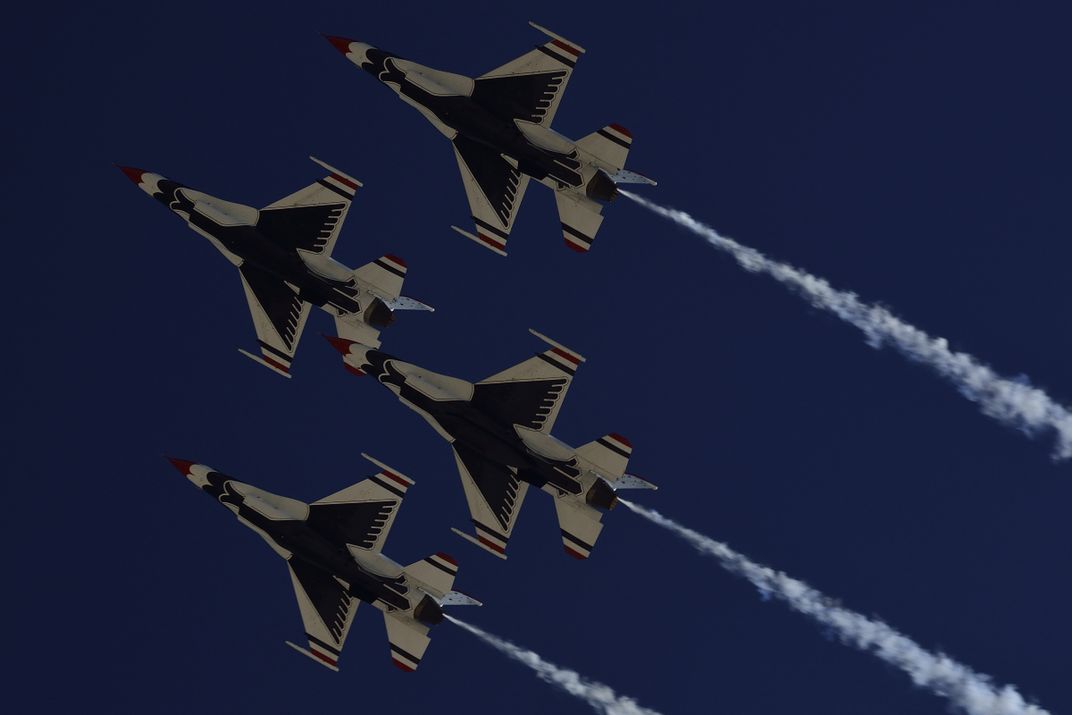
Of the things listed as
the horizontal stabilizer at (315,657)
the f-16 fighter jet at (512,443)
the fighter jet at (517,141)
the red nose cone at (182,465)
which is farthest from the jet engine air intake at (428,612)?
the fighter jet at (517,141)

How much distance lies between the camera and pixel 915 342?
72688 mm

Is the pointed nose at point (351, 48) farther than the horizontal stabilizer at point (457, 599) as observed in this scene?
Yes

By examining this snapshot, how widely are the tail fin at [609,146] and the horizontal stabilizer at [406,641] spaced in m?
18.0

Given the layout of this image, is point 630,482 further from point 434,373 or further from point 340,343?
point 340,343

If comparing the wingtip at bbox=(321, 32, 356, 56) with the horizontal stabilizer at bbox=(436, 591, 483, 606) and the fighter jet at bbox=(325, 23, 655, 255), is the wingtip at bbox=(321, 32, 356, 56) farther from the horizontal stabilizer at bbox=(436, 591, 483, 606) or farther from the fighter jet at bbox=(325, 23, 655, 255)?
the horizontal stabilizer at bbox=(436, 591, 483, 606)

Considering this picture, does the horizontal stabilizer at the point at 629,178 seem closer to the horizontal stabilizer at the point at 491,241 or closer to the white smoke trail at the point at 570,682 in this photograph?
the horizontal stabilizer at the point at 491,241

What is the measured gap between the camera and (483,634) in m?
72.2

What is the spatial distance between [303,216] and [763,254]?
17.5 meters

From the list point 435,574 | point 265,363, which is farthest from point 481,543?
point 265,363

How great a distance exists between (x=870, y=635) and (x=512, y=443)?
50.6ft

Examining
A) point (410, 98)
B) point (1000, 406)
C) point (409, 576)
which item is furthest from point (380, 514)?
point (1000, 406)

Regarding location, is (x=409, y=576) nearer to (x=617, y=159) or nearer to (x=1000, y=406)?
(x=617, y=159)

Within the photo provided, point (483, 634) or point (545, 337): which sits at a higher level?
point (545, 337)

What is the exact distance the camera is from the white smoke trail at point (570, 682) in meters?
72.1
